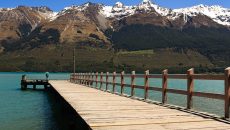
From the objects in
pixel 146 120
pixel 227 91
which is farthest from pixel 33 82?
pixel 227 91

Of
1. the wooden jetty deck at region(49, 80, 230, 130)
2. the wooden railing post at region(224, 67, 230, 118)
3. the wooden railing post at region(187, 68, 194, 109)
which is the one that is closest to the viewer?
the wooden jetty deck at region(49, 80, 230, 130)

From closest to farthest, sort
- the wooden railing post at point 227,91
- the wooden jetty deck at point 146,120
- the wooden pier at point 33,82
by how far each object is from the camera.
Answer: the wooden jetty deck at point 146,120 < the wooden railing post at point 227,91 < the wooden pier at point 33,82

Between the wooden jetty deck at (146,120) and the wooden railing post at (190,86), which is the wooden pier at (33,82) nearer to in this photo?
the wooden railing post at (190,86)

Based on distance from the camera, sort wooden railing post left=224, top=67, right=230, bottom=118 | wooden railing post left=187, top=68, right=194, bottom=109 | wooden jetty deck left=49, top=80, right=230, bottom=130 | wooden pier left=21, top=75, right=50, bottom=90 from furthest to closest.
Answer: wooden pier left=21, top=75, right=50, bottom=90, wooden railing post left=187, top=68, right=194, bottom=109, wooden railing post left=224, top=67, right=230, bottom=118, wooden jetty deck left=49, top=80, right=230, bottom=130

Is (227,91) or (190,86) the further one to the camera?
(190,86)

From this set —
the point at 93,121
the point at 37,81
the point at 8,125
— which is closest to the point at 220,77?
the point at 93,121

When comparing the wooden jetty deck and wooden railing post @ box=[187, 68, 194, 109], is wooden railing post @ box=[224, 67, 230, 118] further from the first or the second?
wooden railing post @ box=[187, 68, 194, 109]

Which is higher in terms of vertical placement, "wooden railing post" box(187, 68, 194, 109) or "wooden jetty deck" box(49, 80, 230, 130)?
"wooden railing post" box(187, 68, 194, 109)

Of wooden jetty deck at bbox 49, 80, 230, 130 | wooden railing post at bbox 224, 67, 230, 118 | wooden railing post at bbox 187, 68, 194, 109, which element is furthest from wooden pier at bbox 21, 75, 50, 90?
wooden railing post at bbox 224, 67, 230, 118

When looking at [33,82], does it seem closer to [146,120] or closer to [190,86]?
[190,86]

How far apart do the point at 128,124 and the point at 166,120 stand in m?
1.34

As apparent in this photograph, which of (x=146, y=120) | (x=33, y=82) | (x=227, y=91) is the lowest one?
(x=33, y=82)

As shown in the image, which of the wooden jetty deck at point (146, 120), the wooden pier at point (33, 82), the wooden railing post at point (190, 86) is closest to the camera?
the wooden jetty deck at point (146, 120)

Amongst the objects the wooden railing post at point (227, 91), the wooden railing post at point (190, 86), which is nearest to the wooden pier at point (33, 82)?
the wooden railing post at point (190, 86)
